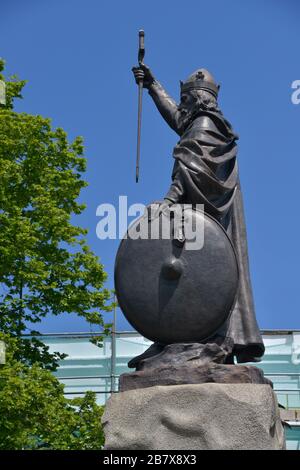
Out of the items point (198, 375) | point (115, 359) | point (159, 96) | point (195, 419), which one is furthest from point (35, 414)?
point (195, 419)

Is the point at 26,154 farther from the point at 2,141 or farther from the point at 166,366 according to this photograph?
the point at 166,366

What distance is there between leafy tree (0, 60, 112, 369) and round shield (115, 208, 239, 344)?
1012 cm

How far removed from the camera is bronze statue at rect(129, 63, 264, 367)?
311 inches

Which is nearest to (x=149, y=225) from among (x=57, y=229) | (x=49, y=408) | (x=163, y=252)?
(x=163, y=252)

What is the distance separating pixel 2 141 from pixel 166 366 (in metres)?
11.9

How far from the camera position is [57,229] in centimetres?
1841

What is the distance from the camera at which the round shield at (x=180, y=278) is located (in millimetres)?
7539

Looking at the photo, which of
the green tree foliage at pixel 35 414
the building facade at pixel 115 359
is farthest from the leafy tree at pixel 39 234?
the building facade at pixel 115 359

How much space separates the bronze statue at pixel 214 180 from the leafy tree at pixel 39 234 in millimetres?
9503

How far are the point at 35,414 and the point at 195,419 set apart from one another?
1011 centimetres

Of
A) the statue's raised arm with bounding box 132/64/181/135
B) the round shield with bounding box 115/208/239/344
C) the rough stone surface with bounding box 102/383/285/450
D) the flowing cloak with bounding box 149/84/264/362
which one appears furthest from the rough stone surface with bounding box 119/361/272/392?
the statue's raised arm with bounding box 132/64/181/135

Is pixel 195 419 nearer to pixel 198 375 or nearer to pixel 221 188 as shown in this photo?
pixel 198 375

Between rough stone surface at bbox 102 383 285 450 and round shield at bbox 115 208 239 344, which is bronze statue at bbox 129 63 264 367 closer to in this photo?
round shield at bbox 115 208 239 344

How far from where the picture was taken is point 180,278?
7.55 meters
